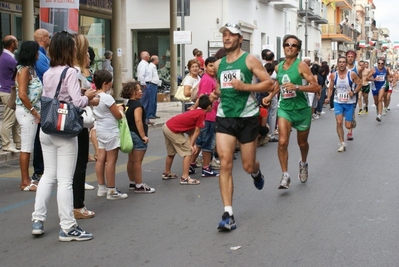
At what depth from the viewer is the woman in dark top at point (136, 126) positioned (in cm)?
777

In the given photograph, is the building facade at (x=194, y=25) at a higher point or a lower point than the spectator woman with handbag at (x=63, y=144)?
higher

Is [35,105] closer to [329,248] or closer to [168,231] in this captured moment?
[168,231]

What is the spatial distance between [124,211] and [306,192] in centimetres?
245

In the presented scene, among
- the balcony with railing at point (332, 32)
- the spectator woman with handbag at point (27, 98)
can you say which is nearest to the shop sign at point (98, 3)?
the spectator woman with handbag at point (27, 98)

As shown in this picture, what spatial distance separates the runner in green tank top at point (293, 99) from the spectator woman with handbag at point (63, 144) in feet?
11.0

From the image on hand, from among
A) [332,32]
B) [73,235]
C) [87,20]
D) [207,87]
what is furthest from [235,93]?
[332,32]

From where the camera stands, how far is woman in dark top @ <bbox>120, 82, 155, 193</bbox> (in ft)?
25.5

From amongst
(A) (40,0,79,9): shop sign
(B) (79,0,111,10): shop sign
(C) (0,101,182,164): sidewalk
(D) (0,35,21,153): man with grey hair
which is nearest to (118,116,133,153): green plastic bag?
(D) (0,35,21,153): man with grey hair

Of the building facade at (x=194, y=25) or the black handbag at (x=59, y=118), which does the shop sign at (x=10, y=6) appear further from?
the black handbag at (x=59, y=118)

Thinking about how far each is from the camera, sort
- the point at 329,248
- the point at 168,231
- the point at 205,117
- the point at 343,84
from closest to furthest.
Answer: the point at 329,248
the point at 168,231
the point at 205,117
the point at 343,84

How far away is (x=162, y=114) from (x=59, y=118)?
46.8 feet

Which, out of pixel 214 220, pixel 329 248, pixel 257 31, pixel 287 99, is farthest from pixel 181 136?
pixel 257 31

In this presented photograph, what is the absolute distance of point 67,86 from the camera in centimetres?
570

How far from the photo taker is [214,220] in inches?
258
